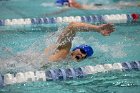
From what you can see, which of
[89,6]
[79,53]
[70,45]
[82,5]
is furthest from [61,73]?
[89,6]

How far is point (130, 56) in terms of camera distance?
461cm

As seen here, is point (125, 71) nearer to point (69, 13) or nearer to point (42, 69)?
point (42, 69)

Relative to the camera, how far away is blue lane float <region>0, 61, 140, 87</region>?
3559mm

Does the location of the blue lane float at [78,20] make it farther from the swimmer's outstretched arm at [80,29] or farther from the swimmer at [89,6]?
the swimmer's outstretched arm at [80,29]

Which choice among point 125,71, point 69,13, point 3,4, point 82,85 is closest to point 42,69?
point 82,85

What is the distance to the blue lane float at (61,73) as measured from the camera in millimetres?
3559

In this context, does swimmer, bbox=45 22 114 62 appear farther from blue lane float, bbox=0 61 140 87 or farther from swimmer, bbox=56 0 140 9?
swimmer, bbox=56 0 140 9

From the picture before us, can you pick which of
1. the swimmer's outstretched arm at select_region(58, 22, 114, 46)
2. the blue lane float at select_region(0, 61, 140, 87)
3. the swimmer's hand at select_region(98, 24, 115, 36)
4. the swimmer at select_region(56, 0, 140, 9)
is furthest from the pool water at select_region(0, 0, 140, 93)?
the swimmer's hand at select_region(98, 24, 115, 36)

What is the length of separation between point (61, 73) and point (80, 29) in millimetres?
564

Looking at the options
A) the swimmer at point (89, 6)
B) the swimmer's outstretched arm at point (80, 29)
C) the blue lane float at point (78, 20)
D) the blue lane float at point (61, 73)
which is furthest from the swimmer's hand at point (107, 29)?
the swimmer at point (89, 6)

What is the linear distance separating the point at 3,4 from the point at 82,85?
574 cm

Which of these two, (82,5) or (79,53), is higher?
(82,5)

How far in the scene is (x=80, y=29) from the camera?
3.76m

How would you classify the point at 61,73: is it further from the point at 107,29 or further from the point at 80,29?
the point at 107,29
